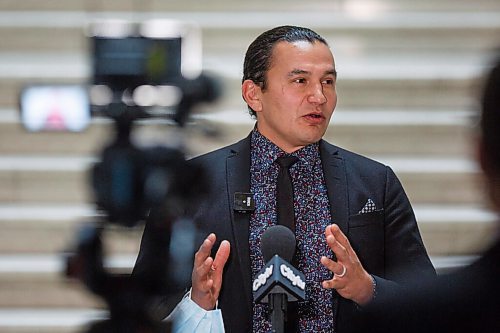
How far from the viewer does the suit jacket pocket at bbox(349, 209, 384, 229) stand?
288 cm

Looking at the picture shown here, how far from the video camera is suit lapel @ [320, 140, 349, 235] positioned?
1169mm

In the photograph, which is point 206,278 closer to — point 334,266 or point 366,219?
point 334,266

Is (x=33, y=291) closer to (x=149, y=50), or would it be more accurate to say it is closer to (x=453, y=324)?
(x=149, y=50)

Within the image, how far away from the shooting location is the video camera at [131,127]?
5.34 feet

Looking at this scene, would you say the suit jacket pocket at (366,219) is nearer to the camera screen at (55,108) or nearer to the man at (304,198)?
the man at (304,198)

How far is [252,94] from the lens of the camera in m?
3.20

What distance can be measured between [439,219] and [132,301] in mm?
3603

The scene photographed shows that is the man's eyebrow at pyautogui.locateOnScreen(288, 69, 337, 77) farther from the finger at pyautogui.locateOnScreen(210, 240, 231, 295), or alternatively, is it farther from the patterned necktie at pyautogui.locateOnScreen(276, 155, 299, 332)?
the finger at pyautogui.locateOnScreen(210, 240, 231, 295)

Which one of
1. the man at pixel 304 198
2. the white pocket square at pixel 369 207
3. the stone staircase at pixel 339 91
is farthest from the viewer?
the stone staircase at pixel 339 91

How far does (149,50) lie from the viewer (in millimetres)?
1663

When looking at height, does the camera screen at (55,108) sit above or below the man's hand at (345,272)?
above

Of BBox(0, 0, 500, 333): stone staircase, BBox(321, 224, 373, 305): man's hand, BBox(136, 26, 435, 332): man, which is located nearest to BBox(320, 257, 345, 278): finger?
BBox(321, 224, 373, 305): man's hand

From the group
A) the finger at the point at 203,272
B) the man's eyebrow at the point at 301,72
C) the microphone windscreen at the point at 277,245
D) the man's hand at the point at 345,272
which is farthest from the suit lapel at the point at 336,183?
the microphone windscreen at the point at 277,245

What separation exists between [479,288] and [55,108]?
2.60ft
